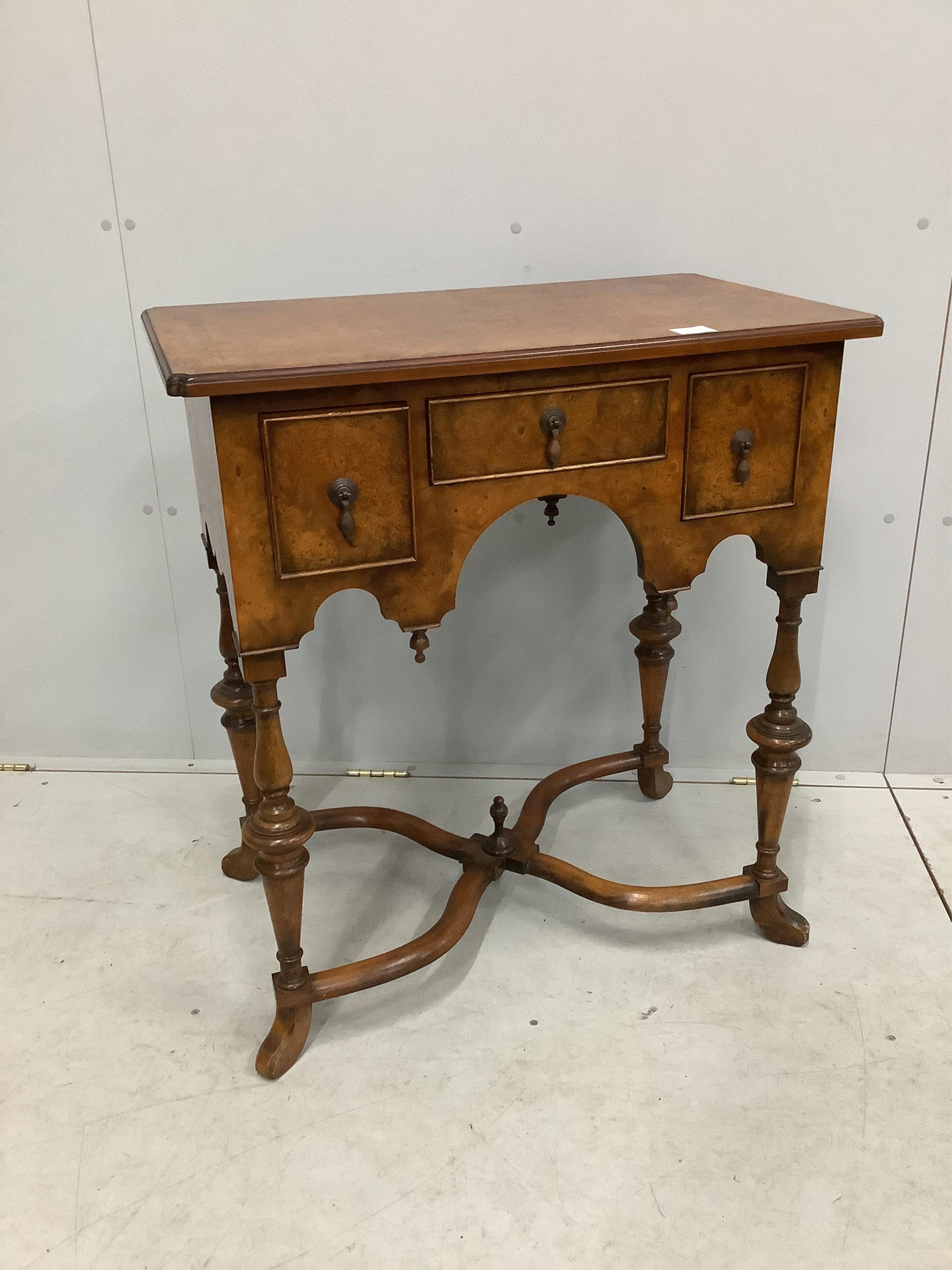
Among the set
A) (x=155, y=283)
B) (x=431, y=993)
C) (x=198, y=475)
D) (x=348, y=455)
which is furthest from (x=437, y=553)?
(x=155, y=283)

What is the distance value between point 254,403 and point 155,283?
1.22 meters

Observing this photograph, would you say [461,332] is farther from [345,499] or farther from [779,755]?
[779,755]

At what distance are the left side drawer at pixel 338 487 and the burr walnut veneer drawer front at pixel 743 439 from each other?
0.51m

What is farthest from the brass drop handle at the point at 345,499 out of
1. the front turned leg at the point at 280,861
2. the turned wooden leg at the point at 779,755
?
the turned wooden leg at the point at 779,755

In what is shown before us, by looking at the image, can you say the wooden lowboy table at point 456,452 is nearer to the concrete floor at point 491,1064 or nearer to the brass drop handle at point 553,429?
the brass drop handle at point 553,429

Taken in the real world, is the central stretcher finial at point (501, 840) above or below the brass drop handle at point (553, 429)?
below

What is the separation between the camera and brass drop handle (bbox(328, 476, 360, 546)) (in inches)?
65.5

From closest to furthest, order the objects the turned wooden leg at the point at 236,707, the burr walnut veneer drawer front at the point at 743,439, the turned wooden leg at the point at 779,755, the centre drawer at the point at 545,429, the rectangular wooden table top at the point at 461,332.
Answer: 1. the rectangular wooden table top at the point at 461,332
2. the centre drawer at the point at 545,429
3. the burr walnut veneer drawer front at the point at 743,439
4. the turned wooden leg at the point at 779,755
5. the turned wooden leg at the point at 236,707

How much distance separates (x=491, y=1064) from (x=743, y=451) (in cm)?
121

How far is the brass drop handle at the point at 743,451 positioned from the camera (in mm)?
1864

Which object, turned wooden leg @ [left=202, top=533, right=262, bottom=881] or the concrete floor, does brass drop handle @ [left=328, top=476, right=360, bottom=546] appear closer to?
turned wooden leg @ [left=202, top=533, right=262, bottom=881]

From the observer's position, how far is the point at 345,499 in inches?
65.6

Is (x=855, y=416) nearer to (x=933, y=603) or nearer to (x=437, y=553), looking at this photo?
(x=933, y=603)

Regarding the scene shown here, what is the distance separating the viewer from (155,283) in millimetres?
2596
